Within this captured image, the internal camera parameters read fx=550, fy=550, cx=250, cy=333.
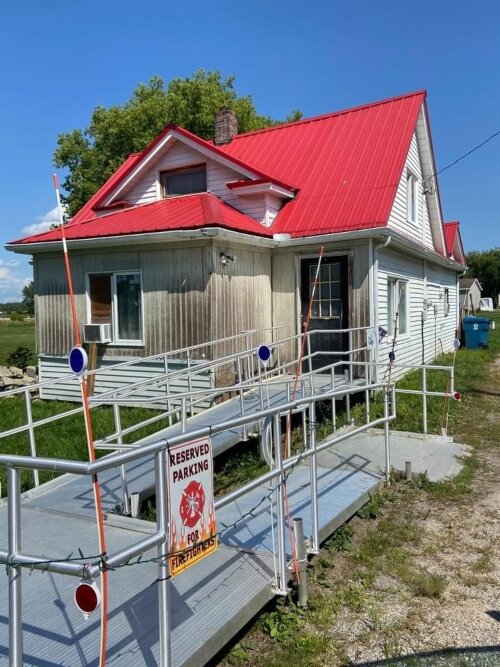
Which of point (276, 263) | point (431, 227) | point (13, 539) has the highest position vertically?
point (431, 227)

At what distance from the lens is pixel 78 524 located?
14.9 ft

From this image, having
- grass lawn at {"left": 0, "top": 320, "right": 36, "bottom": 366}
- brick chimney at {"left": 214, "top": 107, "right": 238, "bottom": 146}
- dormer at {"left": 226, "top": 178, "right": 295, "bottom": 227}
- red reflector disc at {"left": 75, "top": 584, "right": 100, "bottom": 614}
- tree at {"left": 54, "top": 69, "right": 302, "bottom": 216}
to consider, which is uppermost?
tree at {"left": 54, "top": 69, "right": 302, "bottom": 216}

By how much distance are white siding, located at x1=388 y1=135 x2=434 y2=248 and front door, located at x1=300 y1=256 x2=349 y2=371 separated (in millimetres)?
1713

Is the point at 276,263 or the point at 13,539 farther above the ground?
the point at 276,263

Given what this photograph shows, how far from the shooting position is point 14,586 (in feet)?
7.53

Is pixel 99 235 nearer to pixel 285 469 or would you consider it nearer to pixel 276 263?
pixel 276 263

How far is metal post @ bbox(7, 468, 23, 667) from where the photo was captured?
228cm

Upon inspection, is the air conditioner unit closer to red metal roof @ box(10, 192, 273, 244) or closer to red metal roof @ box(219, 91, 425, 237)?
red metal roof @ box(10, 192, 273, 244)

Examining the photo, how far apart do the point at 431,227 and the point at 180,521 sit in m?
15.8

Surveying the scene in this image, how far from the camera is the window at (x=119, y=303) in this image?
10.7 m

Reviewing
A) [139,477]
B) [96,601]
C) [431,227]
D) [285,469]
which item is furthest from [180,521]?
[431,227]

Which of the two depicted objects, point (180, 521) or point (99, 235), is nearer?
point (180, 521)

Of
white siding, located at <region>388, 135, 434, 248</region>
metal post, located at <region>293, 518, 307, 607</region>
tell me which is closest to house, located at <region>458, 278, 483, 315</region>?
white siding, located at <region>388, 135, 434, 248</region>

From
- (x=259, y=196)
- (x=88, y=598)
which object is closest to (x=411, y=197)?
(x=259, y=196)
